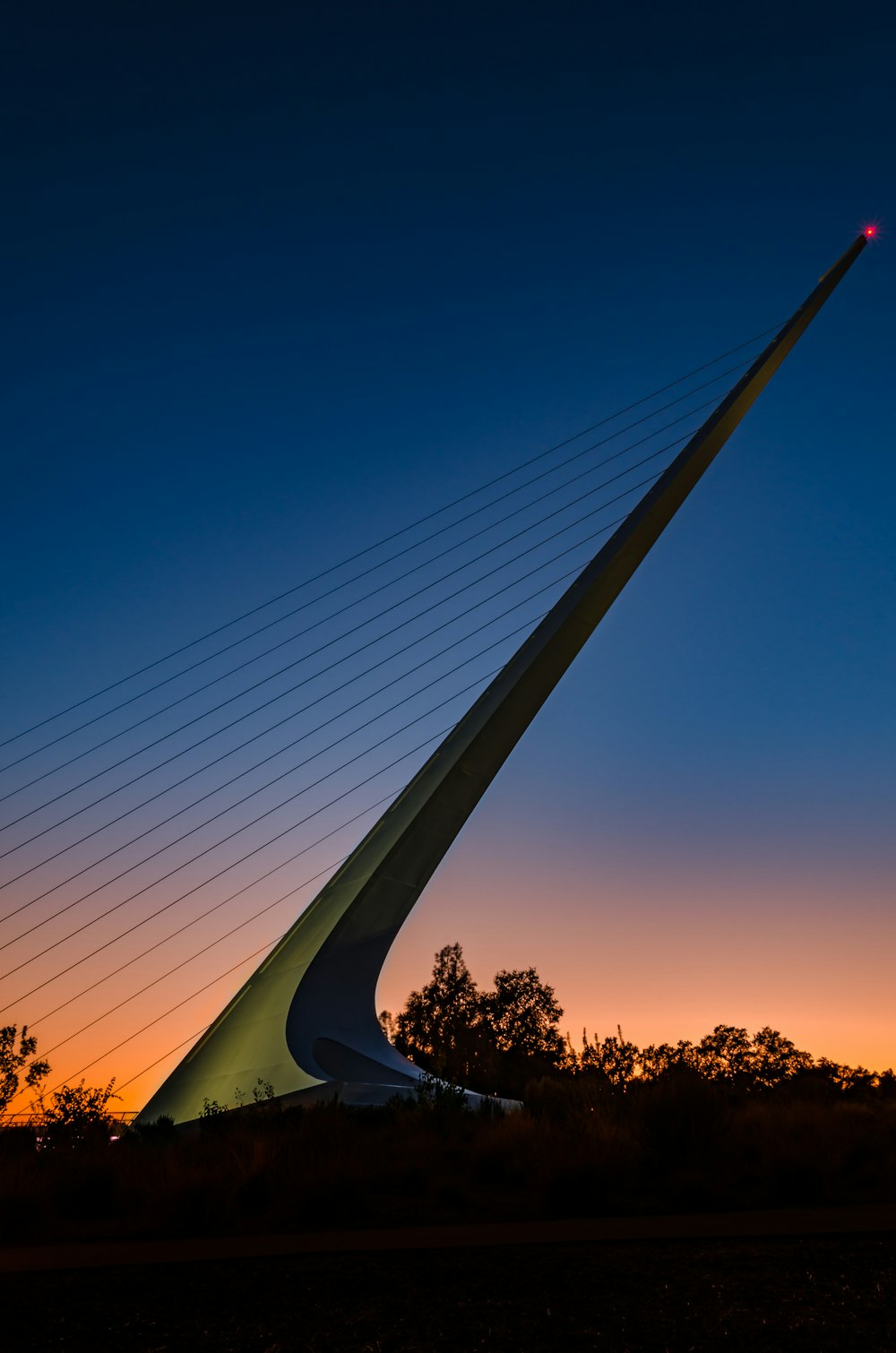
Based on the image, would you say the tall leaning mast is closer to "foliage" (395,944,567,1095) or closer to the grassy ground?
the grassy ground

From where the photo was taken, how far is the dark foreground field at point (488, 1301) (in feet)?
13.2

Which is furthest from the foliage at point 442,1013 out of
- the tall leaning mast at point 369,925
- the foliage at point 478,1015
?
the tall leaning mast at point 369,925

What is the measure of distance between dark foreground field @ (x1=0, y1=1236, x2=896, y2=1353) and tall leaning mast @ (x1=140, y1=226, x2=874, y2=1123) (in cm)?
707

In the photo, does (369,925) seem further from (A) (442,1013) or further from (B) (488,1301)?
(A) (442,1013)

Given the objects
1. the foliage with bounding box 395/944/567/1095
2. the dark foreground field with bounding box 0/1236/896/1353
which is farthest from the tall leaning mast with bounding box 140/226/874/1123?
the foliage with bounding box 395/944/567/1095

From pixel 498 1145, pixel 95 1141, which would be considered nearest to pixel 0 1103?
pixel 95 1141

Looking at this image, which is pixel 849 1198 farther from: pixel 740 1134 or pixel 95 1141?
pixel 95 1141

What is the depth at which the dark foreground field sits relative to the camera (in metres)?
4.03

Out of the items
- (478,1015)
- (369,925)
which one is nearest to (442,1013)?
(478,1015)

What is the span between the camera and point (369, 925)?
14.6 metres

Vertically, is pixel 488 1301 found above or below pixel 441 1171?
above

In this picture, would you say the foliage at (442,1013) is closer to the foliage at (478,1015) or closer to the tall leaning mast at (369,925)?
the foliage at (478,1015)

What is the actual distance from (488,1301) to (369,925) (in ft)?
33.5

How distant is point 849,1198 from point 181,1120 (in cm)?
923
